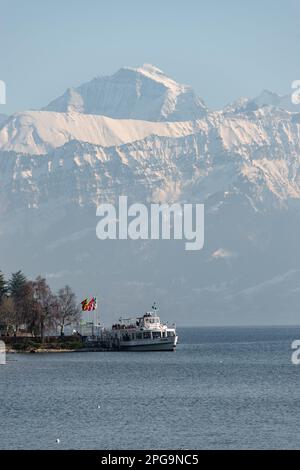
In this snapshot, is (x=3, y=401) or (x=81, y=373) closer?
(x=3, y=401)

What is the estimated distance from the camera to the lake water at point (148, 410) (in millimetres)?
116312

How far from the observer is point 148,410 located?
139 m

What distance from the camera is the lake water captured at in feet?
382

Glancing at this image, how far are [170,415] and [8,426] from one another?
16882 millimetres

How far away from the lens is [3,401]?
152 m
